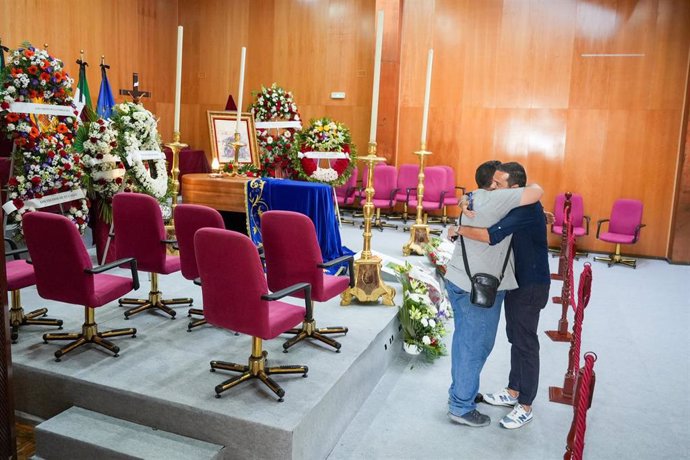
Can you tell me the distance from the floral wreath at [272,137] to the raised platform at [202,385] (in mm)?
2977

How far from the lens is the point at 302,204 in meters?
5.66

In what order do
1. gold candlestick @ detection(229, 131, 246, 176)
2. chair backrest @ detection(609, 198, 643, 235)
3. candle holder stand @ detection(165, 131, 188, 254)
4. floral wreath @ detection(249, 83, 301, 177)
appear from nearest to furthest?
1. candle holder stand @ detection(165, 131, 188, 254)
2. gold candlestick @ detection(229, 131, 246, 176)
3. floral wreath @ detection(249, 83, 301, 177)
4. chair backrest @ detection(609, 198, 643, 235)

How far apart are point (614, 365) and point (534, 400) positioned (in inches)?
44.7

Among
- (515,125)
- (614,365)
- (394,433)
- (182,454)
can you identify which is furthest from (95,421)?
(515,125)

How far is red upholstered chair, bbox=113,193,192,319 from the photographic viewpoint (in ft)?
14.0

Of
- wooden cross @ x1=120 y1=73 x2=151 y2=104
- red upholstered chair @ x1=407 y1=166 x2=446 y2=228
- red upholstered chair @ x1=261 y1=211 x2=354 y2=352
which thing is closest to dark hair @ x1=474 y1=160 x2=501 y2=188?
red upholstered chair @ x1=261 y1=211 x2=354 y2=352

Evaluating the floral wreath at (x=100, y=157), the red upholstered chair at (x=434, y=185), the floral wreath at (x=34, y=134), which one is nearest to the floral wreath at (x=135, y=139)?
the floral wreath at (x=100, y=157)

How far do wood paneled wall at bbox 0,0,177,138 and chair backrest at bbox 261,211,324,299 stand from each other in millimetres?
7033

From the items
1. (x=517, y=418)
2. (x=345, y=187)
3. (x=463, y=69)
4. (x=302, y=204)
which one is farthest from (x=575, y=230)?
Answer: (x=517, y=418)

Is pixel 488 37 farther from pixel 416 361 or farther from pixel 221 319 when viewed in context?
pixel 221 319

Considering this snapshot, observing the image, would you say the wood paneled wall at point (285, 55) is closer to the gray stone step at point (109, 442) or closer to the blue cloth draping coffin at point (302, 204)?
the blue cloth draping coffin at point (302, 204)

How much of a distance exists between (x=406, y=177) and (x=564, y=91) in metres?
2.82

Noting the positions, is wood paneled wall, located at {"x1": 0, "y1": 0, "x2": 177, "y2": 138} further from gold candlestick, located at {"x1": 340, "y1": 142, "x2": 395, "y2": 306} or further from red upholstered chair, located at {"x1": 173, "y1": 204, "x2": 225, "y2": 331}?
gold candlestick, located at {"x1": 340, "y1": 142, "x2": 395, "y2": 306}

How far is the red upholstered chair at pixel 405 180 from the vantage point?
33.0ft
